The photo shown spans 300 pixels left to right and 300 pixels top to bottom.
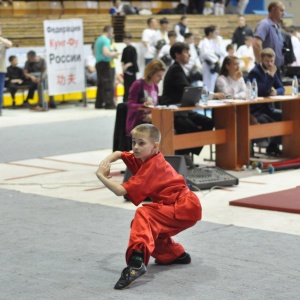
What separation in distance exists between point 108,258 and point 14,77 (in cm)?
1207

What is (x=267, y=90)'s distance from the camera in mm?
10367

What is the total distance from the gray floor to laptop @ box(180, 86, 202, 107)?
1930 millimetres

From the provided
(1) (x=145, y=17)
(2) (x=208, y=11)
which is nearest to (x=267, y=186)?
(1) (x=145, y=17)

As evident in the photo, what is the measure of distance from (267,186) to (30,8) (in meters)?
15.5

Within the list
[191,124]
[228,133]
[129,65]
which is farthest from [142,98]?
[129,65]

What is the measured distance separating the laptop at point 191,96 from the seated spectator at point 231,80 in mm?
1063

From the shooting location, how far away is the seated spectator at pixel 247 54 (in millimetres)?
19422

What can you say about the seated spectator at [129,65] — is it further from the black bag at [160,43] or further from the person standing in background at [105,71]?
the black bag at [160,43]

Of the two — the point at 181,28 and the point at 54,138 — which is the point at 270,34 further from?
the point at 181,28

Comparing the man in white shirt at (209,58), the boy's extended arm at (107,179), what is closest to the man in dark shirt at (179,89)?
the boy's extended arm at (107,179)

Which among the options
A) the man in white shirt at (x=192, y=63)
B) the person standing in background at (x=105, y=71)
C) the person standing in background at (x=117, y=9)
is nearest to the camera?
the person standing in background at (x=105, y=71)

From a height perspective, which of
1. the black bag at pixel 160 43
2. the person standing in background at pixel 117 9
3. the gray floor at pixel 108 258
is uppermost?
the person standing in background at pixel 117 9

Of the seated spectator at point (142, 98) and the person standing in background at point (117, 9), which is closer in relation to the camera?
the seated spectator at point (142, 98)

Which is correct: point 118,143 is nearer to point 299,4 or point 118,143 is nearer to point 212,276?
point 299,4
